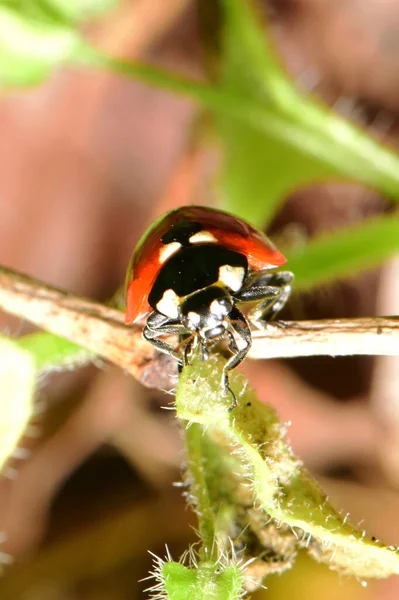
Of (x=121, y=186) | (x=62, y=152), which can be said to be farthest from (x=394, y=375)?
(x=62, y=152)

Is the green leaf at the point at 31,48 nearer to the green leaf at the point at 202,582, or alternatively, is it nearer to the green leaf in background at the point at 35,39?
the green leaf in background at the point at 35,39

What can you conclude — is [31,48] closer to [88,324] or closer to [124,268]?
[124,268]

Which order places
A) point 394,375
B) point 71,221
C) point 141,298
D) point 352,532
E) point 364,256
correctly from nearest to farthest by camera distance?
point 352,532 < point 141,298 < point 364,256 < point 394,375 < point 71,221

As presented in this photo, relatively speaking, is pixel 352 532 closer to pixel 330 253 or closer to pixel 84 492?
pixel 330 253

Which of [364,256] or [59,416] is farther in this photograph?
[59,416]

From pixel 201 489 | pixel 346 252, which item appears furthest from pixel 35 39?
pixel 201 489

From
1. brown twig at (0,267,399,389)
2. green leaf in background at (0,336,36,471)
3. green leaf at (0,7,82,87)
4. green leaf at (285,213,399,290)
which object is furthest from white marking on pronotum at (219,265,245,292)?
green leaf at (0,7,82,87)
